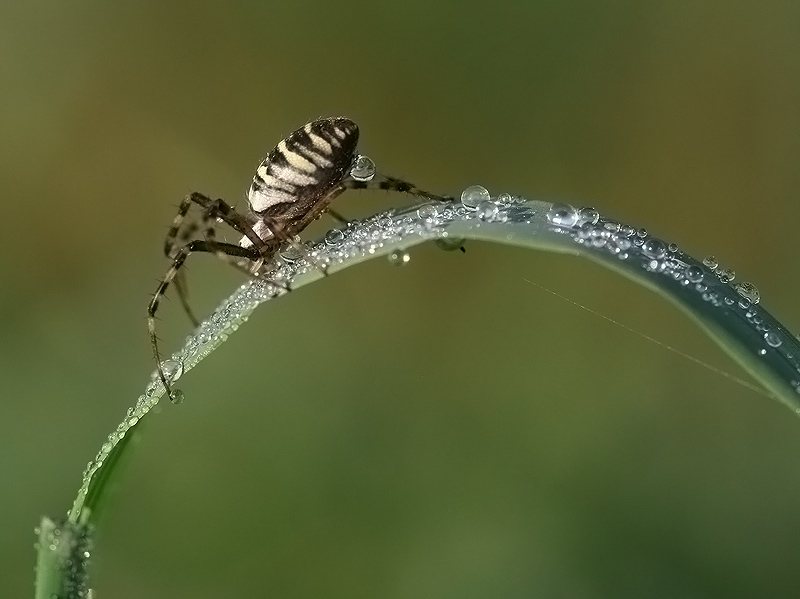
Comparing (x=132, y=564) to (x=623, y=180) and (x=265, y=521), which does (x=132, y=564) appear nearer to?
(x=265, y=521)

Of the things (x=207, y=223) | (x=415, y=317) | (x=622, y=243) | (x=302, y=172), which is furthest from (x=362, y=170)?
(x=415, y=317)

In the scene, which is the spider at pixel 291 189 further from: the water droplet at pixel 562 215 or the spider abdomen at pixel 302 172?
the water droplet at pixel 562 215

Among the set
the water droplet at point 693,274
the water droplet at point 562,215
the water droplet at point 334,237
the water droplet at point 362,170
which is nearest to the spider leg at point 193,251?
the water droplet at point 362,170

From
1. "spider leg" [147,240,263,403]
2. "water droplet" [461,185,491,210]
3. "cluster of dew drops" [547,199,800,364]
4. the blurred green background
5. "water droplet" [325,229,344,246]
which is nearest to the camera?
"cluster of dew drops" [547,199,800,364]

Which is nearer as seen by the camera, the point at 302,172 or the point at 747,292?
the point at 747,292

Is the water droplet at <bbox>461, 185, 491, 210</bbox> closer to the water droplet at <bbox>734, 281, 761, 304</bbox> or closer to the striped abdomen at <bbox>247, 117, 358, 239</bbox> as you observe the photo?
the water droplet at <bbox>734, 281, 761, 304</bbox>

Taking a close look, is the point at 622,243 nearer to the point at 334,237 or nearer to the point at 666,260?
the point at 666,260

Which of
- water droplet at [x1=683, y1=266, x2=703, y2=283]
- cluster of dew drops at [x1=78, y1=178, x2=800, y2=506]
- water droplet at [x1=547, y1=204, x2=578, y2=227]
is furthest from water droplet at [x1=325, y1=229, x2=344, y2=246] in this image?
water droplet at [x1=683, y1=266, x2=703, y2=283]
